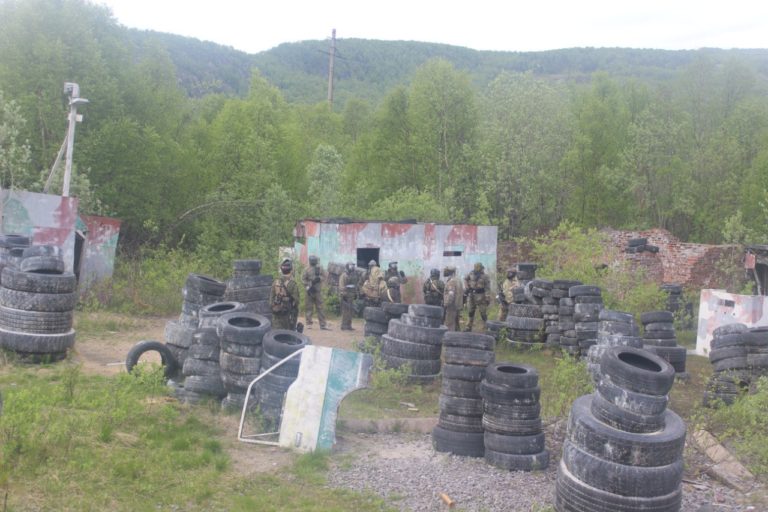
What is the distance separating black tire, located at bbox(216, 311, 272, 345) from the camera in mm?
8672

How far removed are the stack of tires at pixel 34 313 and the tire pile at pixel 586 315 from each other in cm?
857

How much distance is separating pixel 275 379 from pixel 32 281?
4.66 metres

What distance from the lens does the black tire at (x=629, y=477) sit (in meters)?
6.07

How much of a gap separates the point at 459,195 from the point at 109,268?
18.3 metres

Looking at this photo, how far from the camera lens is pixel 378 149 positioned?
3438 centimetres

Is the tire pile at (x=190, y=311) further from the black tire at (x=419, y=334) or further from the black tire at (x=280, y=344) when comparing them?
the black tire at (x=419, y=334)

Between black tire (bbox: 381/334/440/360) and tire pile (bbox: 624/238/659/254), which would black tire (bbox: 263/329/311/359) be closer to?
black tire (bbox: 381/334/440/360)

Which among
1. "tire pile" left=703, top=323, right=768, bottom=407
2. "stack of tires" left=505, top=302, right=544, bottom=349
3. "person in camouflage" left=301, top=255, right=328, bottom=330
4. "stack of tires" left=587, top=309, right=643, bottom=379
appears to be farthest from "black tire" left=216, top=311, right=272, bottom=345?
"stack of tires" left=505, top=302, right=544, bottom=349

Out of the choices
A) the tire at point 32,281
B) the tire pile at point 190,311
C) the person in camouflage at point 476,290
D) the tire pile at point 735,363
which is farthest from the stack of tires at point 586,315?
the tire at point 32,281

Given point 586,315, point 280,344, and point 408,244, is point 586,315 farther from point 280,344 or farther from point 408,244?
point 408,244

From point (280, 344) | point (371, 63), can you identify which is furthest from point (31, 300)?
point (371, 63)

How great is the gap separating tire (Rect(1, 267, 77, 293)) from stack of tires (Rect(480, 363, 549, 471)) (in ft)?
22.0

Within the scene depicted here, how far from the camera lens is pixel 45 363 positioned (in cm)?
1078

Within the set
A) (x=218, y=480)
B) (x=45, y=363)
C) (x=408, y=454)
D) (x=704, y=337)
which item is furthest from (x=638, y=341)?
(x=45, y=363)
